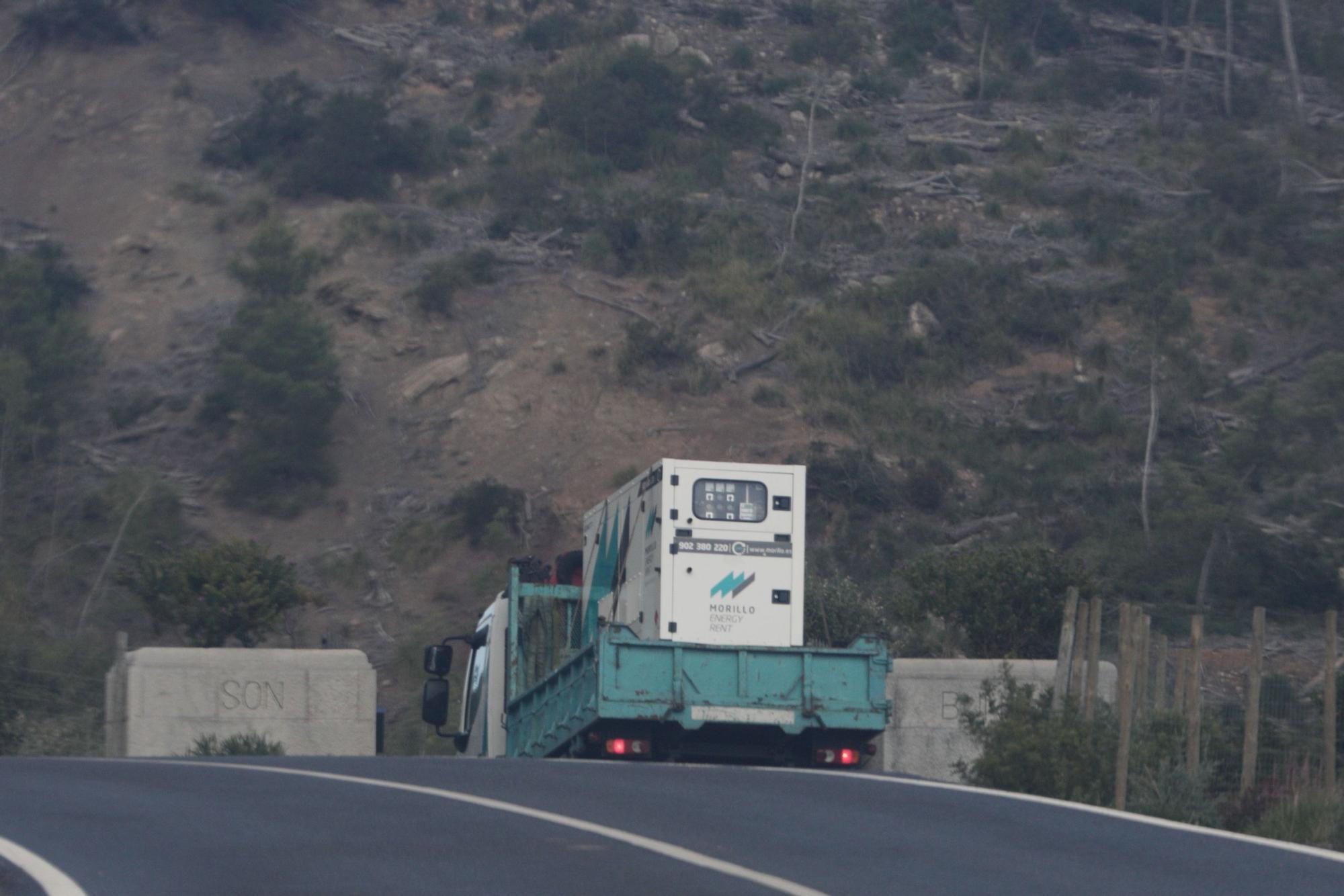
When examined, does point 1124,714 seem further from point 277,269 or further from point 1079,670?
point 277,269

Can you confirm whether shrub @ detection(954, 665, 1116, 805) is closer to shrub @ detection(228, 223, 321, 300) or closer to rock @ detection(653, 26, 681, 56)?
shrub @ detection(228, 223, 321, 300)

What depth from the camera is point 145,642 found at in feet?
118

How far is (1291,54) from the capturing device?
58219 millimetres

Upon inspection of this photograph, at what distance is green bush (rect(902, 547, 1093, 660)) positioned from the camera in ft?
78.1

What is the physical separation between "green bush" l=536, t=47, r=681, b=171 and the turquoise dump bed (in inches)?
1605

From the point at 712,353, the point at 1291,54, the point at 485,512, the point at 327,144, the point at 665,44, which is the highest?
the point at 665,44

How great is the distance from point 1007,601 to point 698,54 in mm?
40754

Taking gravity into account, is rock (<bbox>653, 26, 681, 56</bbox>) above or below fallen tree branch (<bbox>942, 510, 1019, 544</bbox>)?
above

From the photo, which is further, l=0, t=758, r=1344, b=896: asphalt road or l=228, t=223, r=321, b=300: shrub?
l=228, t=223, r=321, b=300: shrub

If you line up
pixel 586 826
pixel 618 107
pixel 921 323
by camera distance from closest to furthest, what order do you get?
pixel 586 826
pixel 921 323
pixel 618 107

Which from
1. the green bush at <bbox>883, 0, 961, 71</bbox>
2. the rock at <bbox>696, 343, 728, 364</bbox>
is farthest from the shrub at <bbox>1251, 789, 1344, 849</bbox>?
the green bush at <bbox>883, 0, 961, 71</bbox>

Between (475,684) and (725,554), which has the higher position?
(725,554)

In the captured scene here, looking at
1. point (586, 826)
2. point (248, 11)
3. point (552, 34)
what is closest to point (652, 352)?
point (552, 34)

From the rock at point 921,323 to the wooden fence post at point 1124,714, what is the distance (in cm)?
3318
